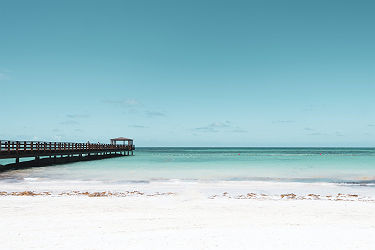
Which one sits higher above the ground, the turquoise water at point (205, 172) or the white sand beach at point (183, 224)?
the white sand beach at point (183, 224)

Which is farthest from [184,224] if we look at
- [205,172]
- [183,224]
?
[205,172]

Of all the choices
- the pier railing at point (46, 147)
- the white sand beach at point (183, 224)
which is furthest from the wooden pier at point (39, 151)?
the white sand beach at point (183, 224)

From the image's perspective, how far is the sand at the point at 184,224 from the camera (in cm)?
525

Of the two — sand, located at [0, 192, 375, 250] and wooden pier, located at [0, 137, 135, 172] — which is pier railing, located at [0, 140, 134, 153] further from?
sand, located at [0, 192, 375, 250]

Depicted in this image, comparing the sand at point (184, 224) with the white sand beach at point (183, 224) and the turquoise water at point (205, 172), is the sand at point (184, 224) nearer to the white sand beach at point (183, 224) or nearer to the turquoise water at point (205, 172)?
the white sand beach at point (183, 224)

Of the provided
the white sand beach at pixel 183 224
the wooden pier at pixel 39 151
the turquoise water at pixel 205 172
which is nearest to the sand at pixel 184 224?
the white sand beach at pixel 183 224

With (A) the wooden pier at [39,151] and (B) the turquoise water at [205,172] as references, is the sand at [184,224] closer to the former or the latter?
(B) the turquoise water at [205,172]

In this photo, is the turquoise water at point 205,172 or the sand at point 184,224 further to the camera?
the turquoise water at point 205,172

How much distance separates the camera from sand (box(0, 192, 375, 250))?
5.25 metres

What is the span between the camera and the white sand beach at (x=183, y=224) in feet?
17.2

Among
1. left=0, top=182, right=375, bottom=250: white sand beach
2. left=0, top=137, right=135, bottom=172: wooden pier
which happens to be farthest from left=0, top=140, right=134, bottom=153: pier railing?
left=0, top=182, right=375, bottom=250: white sand beach

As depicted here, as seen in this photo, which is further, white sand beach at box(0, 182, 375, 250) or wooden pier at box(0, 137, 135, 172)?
wooden pier at box(0, 137, 135, 172)

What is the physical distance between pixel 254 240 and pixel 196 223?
1.60m

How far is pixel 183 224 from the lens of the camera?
659cm
